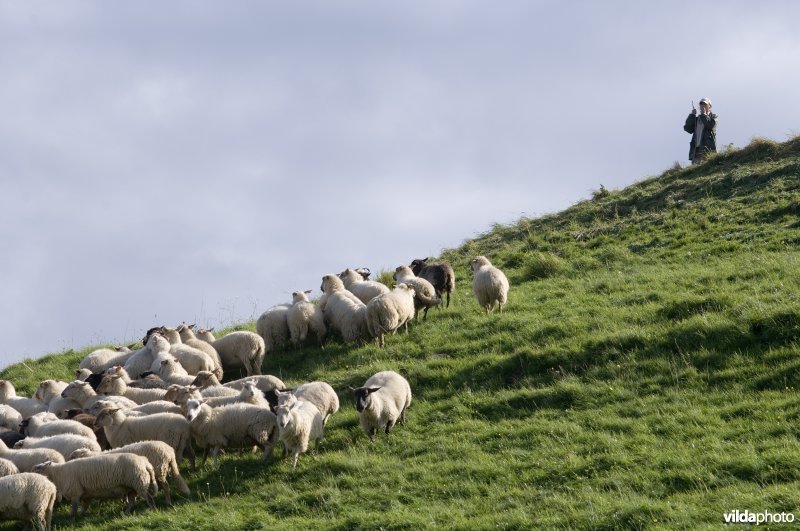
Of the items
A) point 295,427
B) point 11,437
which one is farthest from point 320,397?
point 11,437

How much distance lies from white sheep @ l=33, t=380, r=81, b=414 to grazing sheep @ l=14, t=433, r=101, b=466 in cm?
276

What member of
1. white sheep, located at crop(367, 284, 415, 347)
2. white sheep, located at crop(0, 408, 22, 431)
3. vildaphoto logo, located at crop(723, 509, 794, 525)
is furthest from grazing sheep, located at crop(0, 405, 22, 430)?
vildaphoto logo, located at crop(723, 509, 794, 525)

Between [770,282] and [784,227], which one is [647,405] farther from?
[784,227]

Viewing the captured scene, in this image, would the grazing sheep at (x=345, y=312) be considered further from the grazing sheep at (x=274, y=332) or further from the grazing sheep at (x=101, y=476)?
the grazing sheep at (x=101, y=476)

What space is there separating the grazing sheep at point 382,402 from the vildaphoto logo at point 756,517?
5.51 metres

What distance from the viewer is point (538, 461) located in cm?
1308

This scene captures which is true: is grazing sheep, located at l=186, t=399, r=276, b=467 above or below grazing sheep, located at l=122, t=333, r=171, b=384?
below

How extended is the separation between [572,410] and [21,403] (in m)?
10.1

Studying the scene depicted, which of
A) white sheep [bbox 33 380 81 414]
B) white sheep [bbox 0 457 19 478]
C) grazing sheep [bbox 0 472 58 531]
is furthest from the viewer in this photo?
white sheep [bbox 33 380 81 414]

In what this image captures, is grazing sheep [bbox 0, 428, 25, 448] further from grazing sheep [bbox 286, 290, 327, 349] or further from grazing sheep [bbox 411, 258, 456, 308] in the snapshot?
grazing sheep [bbox 411, 258, 456, 308]

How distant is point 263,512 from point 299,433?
1558 millimetres

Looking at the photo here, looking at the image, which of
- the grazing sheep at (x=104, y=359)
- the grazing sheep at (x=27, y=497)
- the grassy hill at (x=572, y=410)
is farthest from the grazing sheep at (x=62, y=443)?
the grazing sheep at (x=104, y=359)

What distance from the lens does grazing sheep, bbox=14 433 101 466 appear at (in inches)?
556

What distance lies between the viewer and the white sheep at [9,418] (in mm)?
16750
